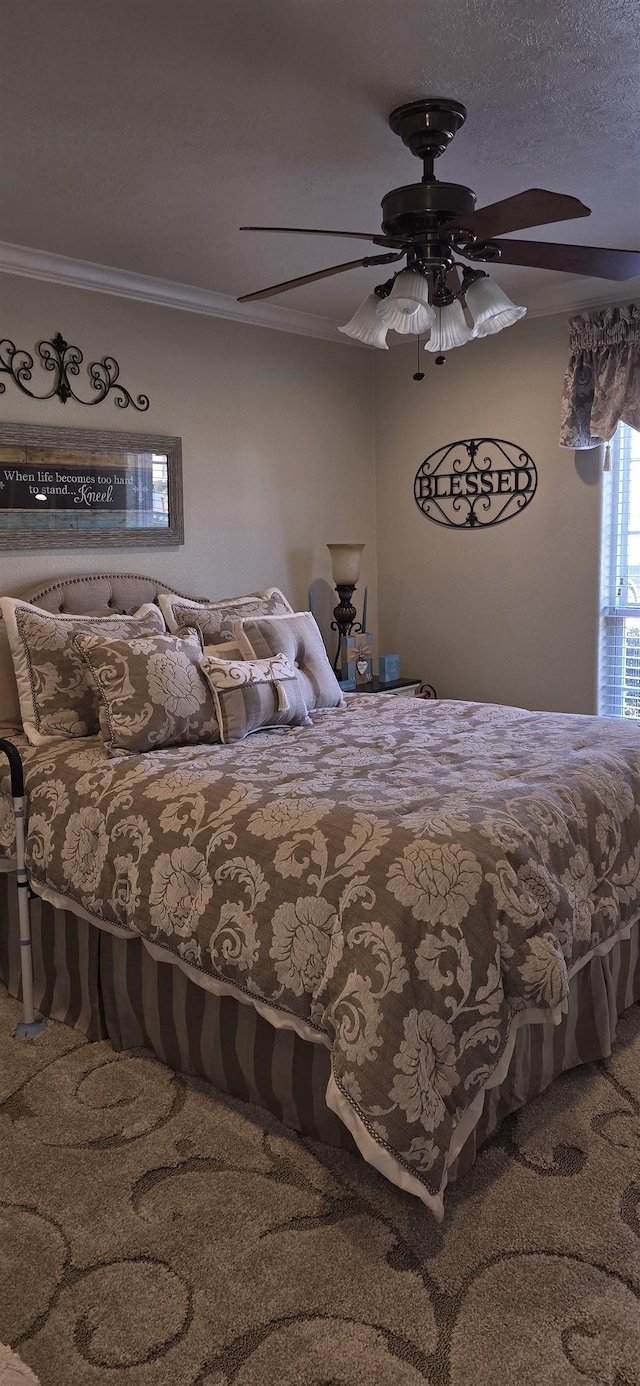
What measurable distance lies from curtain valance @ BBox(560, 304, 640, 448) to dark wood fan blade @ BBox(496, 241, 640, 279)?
5.02 ft

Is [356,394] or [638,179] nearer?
[638,179]

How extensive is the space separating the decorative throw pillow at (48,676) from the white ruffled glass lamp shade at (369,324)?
1319mm

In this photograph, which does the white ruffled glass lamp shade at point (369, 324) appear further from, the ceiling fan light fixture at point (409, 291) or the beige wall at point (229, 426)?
the beige wall at point (229, 426)

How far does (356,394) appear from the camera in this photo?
5.30m

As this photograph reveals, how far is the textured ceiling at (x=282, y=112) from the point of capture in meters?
2.12

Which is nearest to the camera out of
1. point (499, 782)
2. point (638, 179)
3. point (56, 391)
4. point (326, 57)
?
point (326, 57)

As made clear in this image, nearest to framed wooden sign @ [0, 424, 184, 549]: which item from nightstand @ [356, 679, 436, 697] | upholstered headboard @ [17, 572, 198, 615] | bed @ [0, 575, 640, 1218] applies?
upholstered headboard @ [17, 572, 198, 615]

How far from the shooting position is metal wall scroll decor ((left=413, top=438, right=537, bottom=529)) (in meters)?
4.75

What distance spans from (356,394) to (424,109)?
2.76 meters

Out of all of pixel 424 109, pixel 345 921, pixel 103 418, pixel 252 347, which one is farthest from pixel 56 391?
pixel 345 921

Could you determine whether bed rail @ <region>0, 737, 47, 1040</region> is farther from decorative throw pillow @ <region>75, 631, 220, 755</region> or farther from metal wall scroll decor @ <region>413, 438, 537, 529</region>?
metal wall scroll decor @ <region>413, 438, 537, 529</region>

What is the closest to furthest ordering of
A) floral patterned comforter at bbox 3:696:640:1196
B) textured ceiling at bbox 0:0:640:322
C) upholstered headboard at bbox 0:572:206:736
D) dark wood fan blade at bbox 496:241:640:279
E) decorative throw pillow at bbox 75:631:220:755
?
floral patterned comforter at bbox 3:696:640:1196 → textured ceiling at bbox 0:0:640:322 → dark wood fan blade at bbox 496:241:640:279 → decorative throw pillow at bbox 75:631:220:755 → upholstered headboard at bbox 0:572:206:736

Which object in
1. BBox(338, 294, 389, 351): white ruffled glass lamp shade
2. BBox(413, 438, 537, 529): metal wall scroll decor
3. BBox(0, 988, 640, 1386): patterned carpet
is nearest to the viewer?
BBox(0, 988, 640, 1386): patterned carpet

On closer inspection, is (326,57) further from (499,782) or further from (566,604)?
(566,604)
